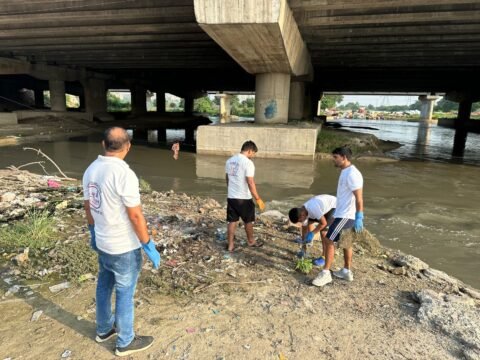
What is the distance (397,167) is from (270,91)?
8019 millimetres

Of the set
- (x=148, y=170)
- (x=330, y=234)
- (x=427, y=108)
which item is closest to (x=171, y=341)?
(x=330, y=234)

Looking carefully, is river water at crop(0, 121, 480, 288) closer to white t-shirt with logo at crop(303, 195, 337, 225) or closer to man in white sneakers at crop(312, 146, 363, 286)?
white t-shirt with logo at crop(303, 195, 337, 225)

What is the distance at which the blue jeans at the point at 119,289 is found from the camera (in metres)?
2.59

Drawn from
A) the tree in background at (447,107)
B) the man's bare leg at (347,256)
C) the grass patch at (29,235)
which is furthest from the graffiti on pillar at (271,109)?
the tree in background at (447,107)

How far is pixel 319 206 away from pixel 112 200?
298cm

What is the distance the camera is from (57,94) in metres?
32.2

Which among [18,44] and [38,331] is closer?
[38,331]

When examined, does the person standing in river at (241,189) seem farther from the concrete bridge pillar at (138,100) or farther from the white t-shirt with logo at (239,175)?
the concrete bridge pillar at (138,100)

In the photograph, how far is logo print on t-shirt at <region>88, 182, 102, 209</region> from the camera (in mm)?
2496

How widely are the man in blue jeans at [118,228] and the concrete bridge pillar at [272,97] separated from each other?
16736 millimetres

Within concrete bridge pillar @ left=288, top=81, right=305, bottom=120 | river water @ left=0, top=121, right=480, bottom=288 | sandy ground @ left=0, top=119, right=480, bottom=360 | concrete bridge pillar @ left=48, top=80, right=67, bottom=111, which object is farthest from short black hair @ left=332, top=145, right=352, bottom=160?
concrete bridge pillar @ left=48, top=80, right=67, bottom=111

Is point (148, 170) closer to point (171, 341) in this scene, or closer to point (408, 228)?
point (408, 228)

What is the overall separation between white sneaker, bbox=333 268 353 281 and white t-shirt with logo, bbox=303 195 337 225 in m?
0.77

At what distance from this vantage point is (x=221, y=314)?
3.30 meters
